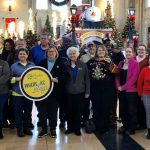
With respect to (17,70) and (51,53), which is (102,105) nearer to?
(51,53)

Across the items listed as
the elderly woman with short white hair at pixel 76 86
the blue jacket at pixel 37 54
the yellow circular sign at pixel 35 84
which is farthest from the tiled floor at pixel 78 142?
the blue jacket at pixel 37 54

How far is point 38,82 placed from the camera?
209 inches

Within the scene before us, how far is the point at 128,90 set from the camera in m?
5.43

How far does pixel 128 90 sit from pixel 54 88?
124cm

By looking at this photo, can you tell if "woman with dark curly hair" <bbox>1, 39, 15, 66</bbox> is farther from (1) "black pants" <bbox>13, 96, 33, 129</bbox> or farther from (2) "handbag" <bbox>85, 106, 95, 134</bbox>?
(2) "handbag" <bbox>85, 106, 95, 134</bbox>

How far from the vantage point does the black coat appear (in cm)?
527

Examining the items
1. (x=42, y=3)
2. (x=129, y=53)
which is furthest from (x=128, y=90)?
(x=42, y=3)

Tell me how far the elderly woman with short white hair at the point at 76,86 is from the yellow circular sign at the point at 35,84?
1.21 ft

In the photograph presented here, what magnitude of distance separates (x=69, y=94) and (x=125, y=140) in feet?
3.90

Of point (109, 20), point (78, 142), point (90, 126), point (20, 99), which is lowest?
point (78, 142)

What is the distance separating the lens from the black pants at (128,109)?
546 cm

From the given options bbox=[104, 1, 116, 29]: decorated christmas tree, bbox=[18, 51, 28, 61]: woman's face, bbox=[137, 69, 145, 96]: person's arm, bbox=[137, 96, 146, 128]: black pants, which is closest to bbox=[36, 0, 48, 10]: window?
bbox=[104, 1, 116, 29]: decorated christmas tree

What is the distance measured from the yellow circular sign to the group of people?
0.35 ft

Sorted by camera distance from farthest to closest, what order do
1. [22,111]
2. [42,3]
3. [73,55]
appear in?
[42,3]
[22,111]
[73,55]
